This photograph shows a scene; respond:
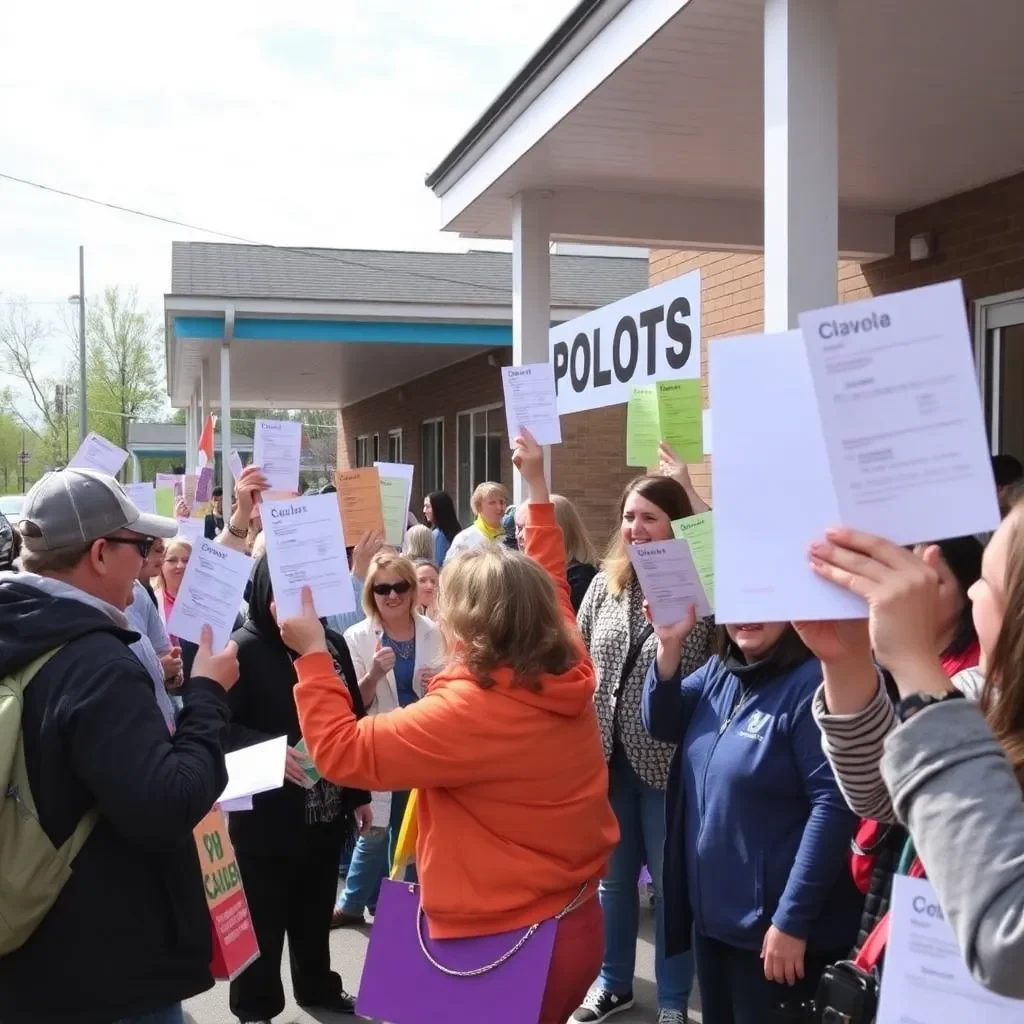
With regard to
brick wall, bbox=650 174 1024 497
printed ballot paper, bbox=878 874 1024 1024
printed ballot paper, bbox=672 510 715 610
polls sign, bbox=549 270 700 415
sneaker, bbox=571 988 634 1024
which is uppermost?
brick wall, bbox=650 174 1024 497

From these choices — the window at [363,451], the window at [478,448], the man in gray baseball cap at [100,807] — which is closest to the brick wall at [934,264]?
the man in gray baseball cap at [100,807]

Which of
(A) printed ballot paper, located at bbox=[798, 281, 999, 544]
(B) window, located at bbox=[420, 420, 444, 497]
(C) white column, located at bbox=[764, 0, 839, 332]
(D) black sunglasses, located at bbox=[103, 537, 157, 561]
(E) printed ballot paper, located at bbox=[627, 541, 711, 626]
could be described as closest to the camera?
(A) printed ballot paper, located at bbox=[798, 281, 999, 544]

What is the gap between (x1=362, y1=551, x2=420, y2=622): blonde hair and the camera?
16.0ft

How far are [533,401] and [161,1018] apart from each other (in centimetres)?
259

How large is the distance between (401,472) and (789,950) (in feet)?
10.8

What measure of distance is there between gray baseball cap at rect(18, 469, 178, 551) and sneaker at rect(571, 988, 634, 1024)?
276 centimetres

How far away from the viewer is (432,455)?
18.4 m

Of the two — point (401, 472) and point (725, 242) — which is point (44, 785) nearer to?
point (401, 472)

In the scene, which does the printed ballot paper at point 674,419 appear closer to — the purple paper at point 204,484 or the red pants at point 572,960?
the red pants at point 572,960

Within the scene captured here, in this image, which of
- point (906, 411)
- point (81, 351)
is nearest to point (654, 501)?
point (906, 411)

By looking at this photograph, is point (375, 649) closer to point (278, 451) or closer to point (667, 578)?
point (278, 451)

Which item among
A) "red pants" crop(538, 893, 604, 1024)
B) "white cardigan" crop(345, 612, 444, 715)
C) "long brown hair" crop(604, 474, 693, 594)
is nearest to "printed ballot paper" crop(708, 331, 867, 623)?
"red pants" crop(538, 893, 604, 1024)

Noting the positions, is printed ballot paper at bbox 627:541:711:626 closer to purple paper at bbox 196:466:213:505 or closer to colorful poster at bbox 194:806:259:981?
colorful poster at bbox 194:806:259:981

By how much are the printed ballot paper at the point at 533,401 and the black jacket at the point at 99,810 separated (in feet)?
7.30
